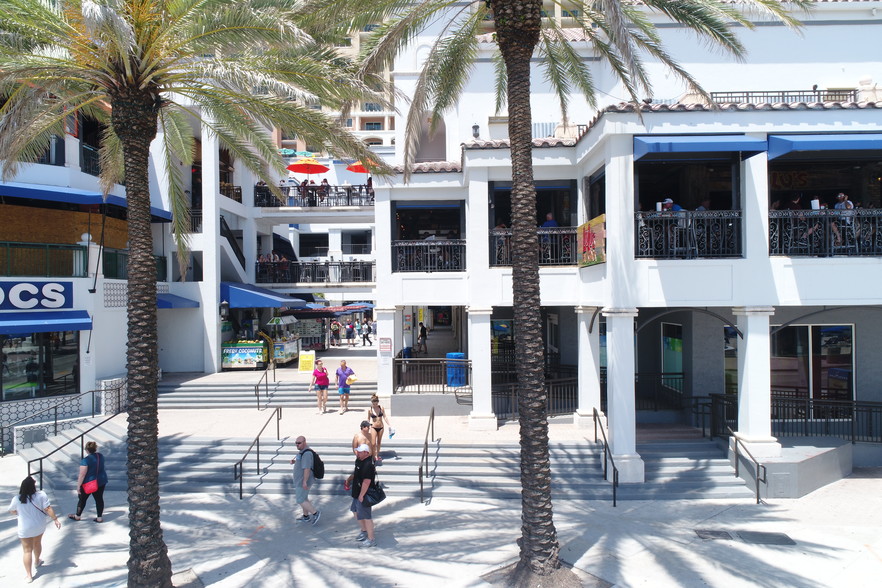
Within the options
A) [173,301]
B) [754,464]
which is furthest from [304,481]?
[173,301]

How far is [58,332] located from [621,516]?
16.0m

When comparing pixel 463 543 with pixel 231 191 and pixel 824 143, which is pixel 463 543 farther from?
pixel 231 191

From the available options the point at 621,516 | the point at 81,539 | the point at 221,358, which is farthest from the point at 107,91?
the point at 221,358

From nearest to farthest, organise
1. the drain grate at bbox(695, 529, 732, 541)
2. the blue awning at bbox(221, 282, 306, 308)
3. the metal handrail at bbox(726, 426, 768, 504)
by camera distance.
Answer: the drain grate at bbox(695, 529, 732, 541) < the metal handrail at bbox(726, 426, 768, 504) < the blue awning at bbox(221, 282, 306, 308)

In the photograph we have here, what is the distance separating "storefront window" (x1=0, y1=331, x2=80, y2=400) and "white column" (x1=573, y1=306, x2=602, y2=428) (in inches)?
567

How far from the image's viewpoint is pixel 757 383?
12.2 metres

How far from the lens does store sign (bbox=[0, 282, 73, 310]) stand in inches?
621

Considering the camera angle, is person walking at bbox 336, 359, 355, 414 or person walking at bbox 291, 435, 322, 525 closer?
person walking at bbox 291, 435, 322, 525

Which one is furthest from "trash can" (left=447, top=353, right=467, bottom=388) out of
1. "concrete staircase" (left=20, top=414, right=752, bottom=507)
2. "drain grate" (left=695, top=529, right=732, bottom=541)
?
"drain grate" (left=695, top=529, right=732, bottom=541)

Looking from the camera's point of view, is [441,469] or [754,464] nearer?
[754,464]

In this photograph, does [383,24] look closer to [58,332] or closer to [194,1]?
[194,1]

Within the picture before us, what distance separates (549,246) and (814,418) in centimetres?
783

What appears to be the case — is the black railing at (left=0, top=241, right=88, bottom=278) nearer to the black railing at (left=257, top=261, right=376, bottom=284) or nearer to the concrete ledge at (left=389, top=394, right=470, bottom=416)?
the concrete ledge at (left=389, top=394, right=470, bottom=416)

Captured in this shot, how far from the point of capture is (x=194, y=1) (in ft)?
28.3
